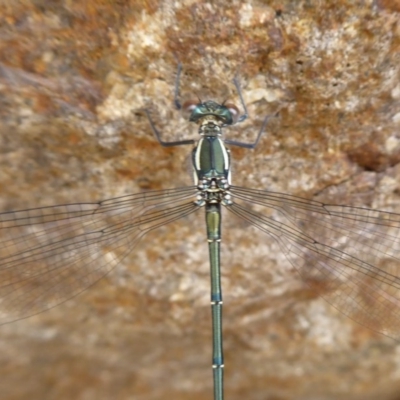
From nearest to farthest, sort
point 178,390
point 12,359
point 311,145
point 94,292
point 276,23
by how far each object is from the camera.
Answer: point 276,23
point 311,145
point 94,292
point 12,359
point 178,390

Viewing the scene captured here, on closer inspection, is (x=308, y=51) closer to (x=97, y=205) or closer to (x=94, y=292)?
(x=97, y=205)

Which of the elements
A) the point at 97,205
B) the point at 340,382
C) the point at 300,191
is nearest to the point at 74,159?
the point at 97,205

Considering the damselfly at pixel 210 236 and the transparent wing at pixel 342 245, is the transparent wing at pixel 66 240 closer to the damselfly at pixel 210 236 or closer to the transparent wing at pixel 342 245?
the damselfly at pixel 210 236

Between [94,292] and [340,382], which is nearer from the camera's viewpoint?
[94,292]

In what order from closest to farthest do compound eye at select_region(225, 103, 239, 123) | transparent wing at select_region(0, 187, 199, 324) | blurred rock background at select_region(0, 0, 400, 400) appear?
blurred rock background at select_region(0, 0, 400, 400) → compound eye at select_region(225, 103, 239, 123) → transparent wing at select_region(0, 187, 199, 324)

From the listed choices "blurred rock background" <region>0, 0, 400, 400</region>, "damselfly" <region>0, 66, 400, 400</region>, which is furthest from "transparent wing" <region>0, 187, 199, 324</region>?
"blurred rock background" <region>0, 0, 400, 400</region>

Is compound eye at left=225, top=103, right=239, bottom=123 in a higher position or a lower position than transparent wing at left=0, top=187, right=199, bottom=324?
higher

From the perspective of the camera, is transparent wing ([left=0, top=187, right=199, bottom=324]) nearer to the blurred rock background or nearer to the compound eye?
the blurred rock background
